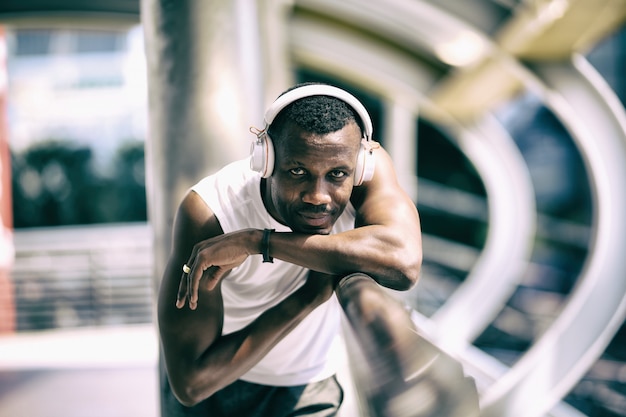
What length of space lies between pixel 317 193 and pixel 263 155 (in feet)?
0.64

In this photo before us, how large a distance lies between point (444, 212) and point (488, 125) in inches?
226

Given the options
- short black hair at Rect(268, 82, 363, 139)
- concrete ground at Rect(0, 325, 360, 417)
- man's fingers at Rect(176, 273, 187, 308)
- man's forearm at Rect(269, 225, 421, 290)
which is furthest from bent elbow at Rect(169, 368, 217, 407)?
concrete ground at Rect(0, 325, 360, 417)

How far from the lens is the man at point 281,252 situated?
1315mm

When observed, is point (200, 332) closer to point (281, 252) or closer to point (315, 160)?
point (281, 252)

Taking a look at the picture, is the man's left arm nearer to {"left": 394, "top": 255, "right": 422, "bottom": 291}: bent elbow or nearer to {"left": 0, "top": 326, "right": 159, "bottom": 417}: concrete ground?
{"left": 394, "top": 255, "right": 422, "bottom": 291}: bent elbow

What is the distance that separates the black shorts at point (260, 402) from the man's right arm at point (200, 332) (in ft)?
1.04

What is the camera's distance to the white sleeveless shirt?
1562 millimetres

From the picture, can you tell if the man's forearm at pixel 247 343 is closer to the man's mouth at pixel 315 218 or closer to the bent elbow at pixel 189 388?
the bent elbow at pixel 189 388

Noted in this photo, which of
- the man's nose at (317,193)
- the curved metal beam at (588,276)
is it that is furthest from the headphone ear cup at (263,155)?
the curved metal beam at (588,276)

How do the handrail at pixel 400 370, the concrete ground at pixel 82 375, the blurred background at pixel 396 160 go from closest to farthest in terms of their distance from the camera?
1. the handrail at pixel 400 370
2. the concrete ground at pixel 82 375
3. the blurred background at pixel 396 160

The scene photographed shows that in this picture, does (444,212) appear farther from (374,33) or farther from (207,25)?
(207,25)

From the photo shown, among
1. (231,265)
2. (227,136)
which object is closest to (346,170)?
(231,265)

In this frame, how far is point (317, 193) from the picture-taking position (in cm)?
131

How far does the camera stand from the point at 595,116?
6.24m
